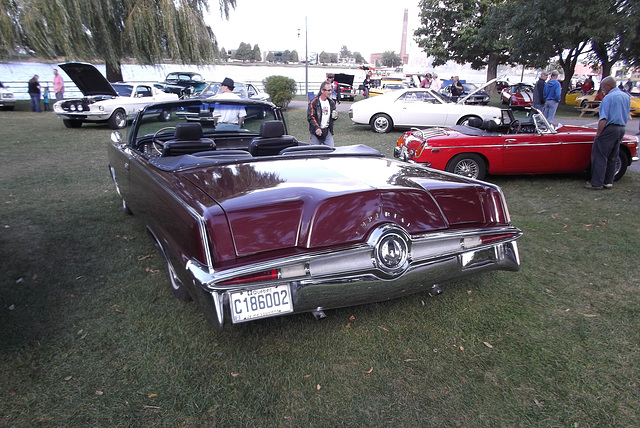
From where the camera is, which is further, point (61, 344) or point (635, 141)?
point (635, 141)

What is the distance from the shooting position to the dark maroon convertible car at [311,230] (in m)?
2.25

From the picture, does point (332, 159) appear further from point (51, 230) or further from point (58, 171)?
point (58, 171)

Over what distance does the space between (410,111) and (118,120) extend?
9433mm

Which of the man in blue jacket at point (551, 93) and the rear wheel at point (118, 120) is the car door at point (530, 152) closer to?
the man in blue jacket at point (551, 93)

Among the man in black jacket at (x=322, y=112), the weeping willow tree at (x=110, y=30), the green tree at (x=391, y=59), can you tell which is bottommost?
the green tree at (x=391, y=59)

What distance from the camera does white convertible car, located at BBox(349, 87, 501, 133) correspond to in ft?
41.4

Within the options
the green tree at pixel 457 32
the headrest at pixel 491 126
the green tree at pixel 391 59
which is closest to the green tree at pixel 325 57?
the green tree at pixel 391 59

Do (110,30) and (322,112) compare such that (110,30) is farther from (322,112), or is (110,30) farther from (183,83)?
(322,112)

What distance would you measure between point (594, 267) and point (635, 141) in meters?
4.37

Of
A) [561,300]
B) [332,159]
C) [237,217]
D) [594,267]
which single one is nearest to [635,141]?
[594,267]

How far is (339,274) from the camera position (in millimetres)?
2398

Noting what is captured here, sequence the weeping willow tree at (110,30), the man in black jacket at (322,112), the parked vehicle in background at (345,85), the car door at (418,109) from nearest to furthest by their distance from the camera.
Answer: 1. the man in black jacket at (322,112)
2. the car door at (418,109)
3. the weeping willow tree at (110,30)
4. the parked vehicle in background at (345,85)

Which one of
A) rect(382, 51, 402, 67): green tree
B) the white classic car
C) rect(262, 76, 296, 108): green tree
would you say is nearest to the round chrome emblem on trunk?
the white classic car

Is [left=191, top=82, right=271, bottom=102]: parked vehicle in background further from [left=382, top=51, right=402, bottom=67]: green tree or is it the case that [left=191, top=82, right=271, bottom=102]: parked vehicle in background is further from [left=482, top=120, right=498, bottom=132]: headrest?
[left=382, top=51, right=402, bottom=67]: green tree
